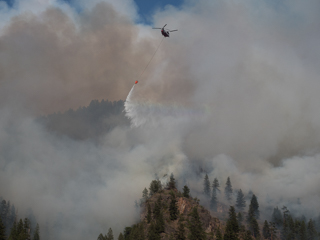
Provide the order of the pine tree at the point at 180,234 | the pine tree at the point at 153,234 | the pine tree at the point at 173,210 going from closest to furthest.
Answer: the pine tree at the point at 180,234
the pine tree at the point at 153,234
the pine tree at the point at 173,210

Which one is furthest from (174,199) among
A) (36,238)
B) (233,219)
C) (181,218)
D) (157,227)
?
(36,238)

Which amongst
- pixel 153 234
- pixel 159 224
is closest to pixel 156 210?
pixel 159 224

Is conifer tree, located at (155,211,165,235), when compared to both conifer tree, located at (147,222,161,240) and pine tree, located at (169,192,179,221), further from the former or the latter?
pine tree, located at (169,192,179,221)

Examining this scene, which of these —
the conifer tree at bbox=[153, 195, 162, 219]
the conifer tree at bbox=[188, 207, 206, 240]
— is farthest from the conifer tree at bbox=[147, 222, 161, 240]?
the conifer tree at bbox=[188, 207, 206, 240]

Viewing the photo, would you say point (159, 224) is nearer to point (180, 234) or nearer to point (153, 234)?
point (153, 234)

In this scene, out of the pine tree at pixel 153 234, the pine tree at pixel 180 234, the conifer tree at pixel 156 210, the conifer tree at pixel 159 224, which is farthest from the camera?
the conifer tree at pixel 156 210

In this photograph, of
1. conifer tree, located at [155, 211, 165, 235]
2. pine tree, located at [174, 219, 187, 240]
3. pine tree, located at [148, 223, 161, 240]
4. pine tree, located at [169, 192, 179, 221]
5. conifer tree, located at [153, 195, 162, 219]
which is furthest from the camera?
conifer tree, located at [153, 195, 162, 219]

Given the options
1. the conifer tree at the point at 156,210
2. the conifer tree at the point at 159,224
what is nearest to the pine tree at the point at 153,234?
the conifer tree at the point at 159,224

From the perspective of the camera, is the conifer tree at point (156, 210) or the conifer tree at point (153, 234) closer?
the conifer tree at point (153, 234)

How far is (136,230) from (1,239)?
6940 centimetres

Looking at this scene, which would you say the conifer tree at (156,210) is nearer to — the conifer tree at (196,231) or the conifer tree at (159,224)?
the conifer tree at (159,224)

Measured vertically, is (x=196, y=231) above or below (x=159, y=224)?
below

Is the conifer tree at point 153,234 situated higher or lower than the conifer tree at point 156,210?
lower

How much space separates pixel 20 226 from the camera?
566 feet
